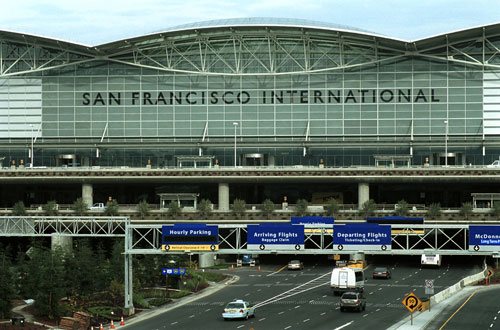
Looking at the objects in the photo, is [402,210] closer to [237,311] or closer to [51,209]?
[51,209]

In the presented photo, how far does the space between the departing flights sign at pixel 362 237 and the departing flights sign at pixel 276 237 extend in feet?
10.4

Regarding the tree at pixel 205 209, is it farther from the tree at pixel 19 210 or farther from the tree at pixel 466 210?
the tree at pixel 466 210

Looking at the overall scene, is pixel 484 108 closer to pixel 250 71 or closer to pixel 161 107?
pixel 250 71

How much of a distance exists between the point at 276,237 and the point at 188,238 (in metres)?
7.45

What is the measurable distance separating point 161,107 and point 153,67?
21.8ft

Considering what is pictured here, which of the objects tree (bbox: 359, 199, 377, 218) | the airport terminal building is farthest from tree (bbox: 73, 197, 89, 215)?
tree (bbox: 359, 199, 377, 218)

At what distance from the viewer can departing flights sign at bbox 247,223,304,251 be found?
70.0 meters

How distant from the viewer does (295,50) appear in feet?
447

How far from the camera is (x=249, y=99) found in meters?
138

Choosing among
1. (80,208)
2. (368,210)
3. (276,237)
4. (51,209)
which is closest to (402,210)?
(368,210)

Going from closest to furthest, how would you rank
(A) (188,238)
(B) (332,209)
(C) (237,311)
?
(C) (237,311)
(A) (188,238)
(B) (332,209)

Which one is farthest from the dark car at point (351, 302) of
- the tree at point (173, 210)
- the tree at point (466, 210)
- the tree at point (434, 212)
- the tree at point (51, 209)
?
the tree at point (51, 209)

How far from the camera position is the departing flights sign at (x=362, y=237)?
6956 cm

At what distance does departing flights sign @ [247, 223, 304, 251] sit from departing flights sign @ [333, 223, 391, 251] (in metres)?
3.17
